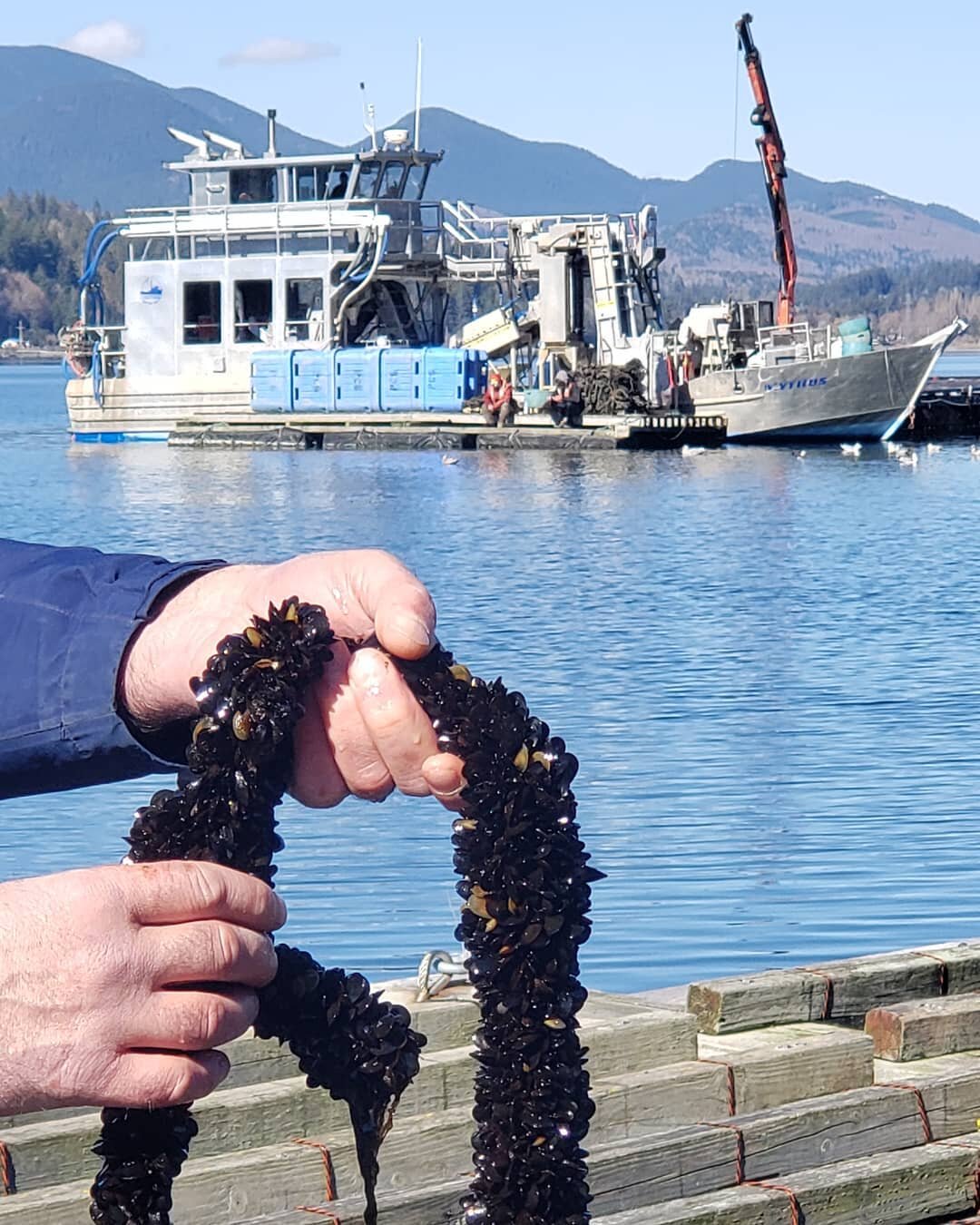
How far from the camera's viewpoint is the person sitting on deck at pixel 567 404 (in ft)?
136

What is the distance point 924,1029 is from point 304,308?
41758 millimetres

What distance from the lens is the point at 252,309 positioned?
46594 mm

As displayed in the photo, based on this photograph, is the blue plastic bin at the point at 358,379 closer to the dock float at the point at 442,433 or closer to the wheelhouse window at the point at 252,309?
the dock float at the point at 442,433

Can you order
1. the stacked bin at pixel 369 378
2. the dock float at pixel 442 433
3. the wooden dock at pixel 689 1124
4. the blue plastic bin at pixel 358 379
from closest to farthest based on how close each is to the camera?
the wooden dock at pixel 689 1124 < the dock float at pixel 442 433 < the stacked bin at pixel 369 378 < the blue plastic bin at pixel 358 379

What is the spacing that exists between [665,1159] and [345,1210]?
2.56 ft

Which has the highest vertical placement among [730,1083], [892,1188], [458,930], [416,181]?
[416,181]

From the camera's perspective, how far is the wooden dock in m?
4.30

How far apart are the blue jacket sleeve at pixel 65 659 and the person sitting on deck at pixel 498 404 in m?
40.1

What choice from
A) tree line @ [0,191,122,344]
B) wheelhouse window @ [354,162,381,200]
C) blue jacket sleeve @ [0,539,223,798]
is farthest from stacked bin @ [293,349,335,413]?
tree line @ [0,191,122,344]

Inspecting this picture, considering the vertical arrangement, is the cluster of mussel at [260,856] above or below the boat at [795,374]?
below

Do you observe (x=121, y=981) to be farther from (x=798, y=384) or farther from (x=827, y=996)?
(x=798, y=384)

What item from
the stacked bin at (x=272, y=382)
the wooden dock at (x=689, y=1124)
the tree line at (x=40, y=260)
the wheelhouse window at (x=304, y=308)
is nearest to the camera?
the wooden dock at (x=689, y=1124)

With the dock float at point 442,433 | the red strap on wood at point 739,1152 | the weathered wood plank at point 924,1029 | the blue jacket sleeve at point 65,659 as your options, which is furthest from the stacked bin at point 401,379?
the blue jacket sleeve at point 65,659

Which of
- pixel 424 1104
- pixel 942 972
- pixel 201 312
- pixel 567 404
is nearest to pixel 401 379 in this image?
pixel 567 404
